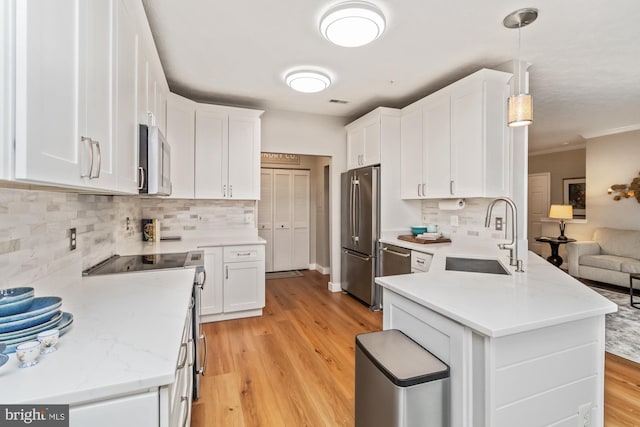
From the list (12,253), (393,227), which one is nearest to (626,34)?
(393,227)

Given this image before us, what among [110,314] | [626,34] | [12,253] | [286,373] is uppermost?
[626,34]

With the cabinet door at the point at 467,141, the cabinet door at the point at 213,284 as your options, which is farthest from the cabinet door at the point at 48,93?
the cabinet door at the point at 467,141

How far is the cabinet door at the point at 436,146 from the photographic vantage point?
311cm

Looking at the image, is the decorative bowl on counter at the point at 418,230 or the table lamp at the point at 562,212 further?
the table lamp at the point at 562,212

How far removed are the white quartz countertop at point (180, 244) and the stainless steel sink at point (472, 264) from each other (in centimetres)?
197

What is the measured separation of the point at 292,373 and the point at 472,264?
166 centimetres

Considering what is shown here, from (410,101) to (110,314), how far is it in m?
3.85

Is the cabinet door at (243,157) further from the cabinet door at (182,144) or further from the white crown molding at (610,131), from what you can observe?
the white crown molding at (610,131)

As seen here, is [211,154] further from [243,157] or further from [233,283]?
[233,283]

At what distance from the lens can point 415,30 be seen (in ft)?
7.41

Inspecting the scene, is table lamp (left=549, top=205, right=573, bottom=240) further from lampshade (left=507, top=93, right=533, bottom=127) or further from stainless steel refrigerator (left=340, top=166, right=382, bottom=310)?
lampshade (left=507, top=93, right=533, bottom=127)

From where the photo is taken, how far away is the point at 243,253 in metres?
3.38

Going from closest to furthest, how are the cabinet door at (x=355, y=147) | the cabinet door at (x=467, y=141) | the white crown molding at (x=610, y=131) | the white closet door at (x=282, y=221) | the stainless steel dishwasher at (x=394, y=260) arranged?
the cabinet door at (x=467, y=141) → the stainless steel dishwasher at (x=394, y=260) → the cabinet door at (x=355, y=147) → the white crown molding at (x=610, y=131) → the white closet door at (x=282, y=221)

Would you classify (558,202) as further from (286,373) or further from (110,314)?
(110,314)
